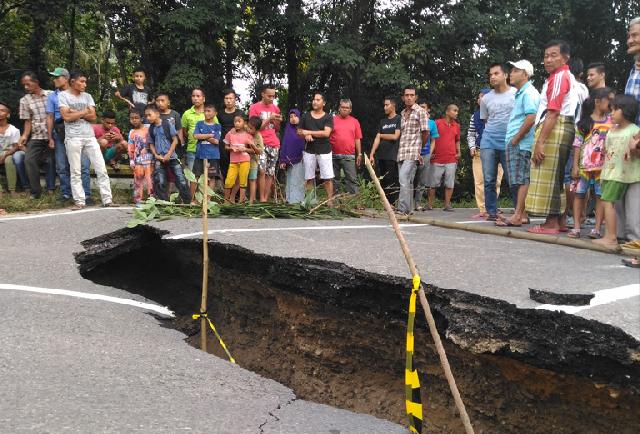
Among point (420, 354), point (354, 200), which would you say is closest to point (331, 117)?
point (354, 200)

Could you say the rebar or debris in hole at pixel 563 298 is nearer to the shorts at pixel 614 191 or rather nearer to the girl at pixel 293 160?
the shorts at pixel 614 191

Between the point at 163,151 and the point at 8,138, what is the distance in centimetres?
258

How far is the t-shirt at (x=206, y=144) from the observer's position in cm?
790

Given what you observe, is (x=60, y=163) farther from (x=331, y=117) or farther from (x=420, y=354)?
(x=420, y=354)

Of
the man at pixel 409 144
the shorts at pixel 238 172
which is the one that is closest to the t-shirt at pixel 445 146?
the man at pixel 409 144

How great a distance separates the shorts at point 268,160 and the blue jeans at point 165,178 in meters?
1.08

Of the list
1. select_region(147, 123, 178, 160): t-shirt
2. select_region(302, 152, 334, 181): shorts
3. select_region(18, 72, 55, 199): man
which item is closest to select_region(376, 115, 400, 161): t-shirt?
select_region(302, 152, 334, 181): shorts

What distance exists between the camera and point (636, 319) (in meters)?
3.09

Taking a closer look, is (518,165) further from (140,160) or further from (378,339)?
(140,160)

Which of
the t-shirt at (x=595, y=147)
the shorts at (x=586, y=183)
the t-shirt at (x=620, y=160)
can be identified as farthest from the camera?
the shorts at (x=586, y=183)

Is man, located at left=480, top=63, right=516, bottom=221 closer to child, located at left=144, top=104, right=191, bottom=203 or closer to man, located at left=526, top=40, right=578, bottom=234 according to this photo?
man, located at left=526, top=40, right=578, bottom=234

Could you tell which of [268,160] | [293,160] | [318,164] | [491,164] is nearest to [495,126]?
[491,164]

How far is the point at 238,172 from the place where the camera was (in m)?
7.87

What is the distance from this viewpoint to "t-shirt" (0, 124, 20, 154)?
27.6 feet
